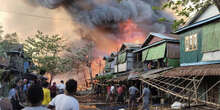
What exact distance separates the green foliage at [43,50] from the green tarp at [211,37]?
1836 cm

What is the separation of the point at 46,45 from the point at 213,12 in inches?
784

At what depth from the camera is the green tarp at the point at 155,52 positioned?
18.2 m

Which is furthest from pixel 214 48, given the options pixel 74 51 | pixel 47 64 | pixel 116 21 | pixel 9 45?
pixel 116 21

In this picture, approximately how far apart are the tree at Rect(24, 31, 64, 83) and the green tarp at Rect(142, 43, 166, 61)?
12.2 m

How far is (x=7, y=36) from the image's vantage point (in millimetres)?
25859

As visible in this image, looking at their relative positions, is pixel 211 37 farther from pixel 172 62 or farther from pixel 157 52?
pixel 157 52

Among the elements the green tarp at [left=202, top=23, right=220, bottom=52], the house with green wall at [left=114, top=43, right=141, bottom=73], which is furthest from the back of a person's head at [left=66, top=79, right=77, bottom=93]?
the house with green wall at [left=114, top=43, right=141, bottom=73]

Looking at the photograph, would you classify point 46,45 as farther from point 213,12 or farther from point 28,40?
point 213,12

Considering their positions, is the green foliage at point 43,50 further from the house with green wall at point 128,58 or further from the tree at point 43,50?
the house with green wall at point 128,58

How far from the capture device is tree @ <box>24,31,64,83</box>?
24422mm

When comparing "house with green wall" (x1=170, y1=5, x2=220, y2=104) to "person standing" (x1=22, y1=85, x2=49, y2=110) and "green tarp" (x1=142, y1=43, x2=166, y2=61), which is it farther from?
"person standing" (x1=22, y1=85, x2=49, y2=110)

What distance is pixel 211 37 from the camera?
13219 mm

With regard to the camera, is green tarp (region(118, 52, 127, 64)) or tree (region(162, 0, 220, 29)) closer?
tree (region(162, 0, 220, 29))

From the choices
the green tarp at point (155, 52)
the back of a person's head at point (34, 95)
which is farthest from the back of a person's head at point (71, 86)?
the green tarp at point (155, 52)
